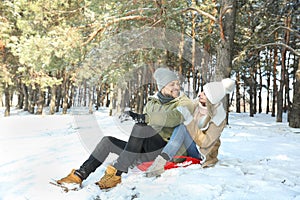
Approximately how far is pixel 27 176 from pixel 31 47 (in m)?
5.32

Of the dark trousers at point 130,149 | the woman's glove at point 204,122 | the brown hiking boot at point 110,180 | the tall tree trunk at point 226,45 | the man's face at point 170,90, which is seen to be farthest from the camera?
the tall tree trunk at point 226,45

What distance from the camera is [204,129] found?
3078mm

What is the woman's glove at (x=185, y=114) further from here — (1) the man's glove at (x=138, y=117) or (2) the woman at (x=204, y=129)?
(1) the man's glove at (x=138, y=117)

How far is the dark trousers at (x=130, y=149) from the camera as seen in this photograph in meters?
2.82

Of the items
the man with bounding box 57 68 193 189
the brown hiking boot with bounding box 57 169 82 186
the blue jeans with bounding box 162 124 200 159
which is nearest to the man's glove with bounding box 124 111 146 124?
the man with bounding box 57 68 193 189

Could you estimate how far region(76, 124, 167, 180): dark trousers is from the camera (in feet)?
9.24

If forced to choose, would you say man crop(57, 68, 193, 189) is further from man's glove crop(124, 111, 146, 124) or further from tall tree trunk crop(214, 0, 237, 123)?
tall tree trunk crop(214, 0, 237, 123)

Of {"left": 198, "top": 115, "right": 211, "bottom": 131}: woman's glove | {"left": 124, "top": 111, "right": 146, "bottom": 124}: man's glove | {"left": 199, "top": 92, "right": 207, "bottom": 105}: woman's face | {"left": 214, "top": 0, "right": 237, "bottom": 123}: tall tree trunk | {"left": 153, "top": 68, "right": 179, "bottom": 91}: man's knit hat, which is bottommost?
{"left": 198, "top": 115, "right": 211, "bottom": 131}: woman's glove

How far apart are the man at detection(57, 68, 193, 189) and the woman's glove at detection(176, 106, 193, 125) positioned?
3 centimetres

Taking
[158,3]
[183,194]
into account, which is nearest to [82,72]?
[158,3]

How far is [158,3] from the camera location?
7344mm

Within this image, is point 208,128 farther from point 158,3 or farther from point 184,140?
point 158,3

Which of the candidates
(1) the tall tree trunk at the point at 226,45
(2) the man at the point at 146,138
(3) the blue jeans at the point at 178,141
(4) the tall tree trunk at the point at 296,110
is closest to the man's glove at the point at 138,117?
(2) the man at the point at 146,138

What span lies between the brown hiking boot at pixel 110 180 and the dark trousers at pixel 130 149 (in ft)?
0.21
